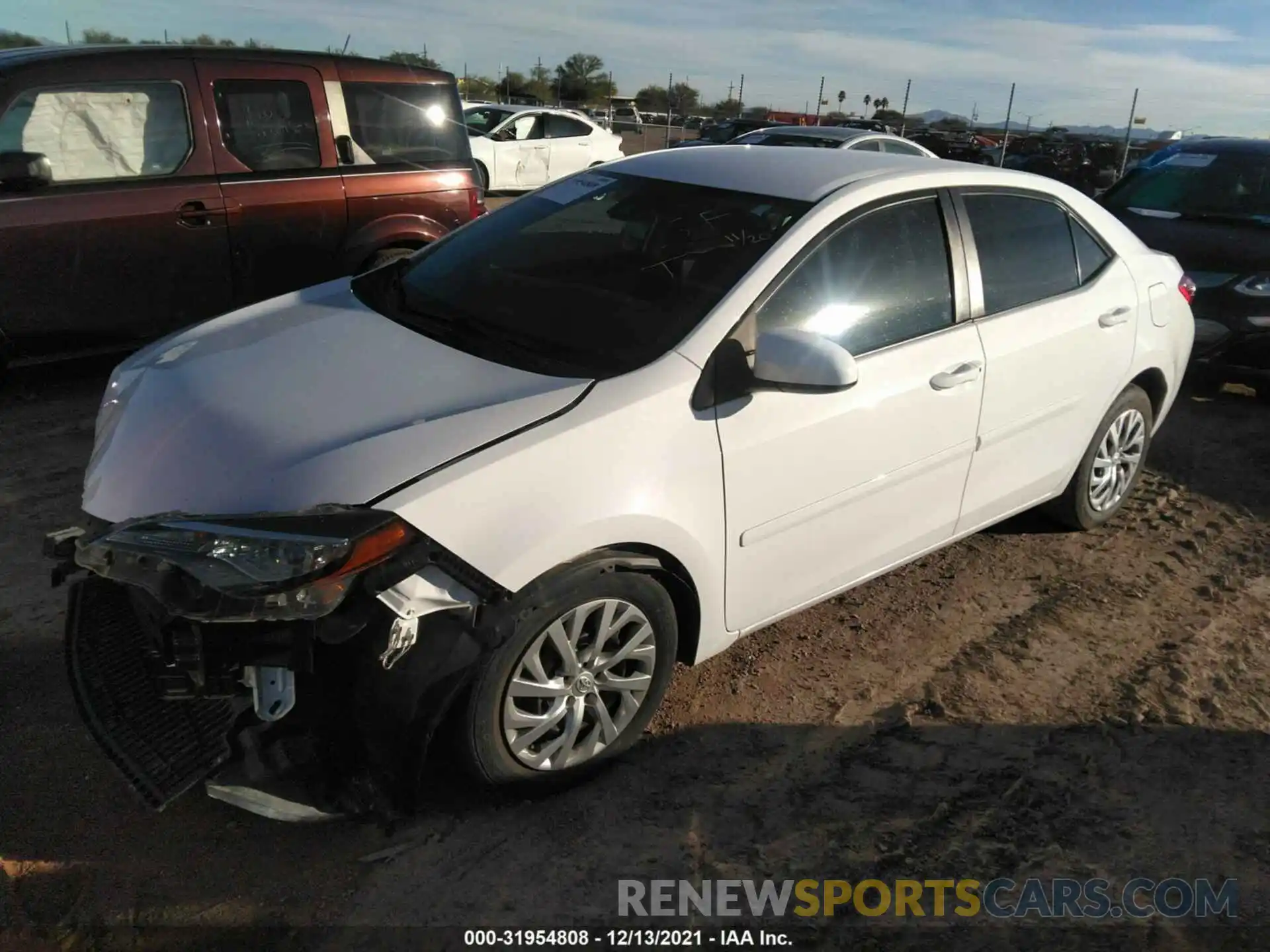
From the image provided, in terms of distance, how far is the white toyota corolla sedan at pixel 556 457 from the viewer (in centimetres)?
229

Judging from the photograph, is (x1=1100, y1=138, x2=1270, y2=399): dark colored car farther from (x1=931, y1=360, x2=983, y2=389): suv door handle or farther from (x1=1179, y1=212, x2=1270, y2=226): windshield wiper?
(x1=931, y1=360, x2=983, y2=389): suv door handle

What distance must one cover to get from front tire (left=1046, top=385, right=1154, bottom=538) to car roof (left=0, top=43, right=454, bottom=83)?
4.97m

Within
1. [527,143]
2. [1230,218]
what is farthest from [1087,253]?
[527,143]

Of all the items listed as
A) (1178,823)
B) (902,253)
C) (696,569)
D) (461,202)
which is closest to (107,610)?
(696,569)

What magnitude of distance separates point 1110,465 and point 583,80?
51219 mm

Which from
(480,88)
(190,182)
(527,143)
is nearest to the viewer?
(190,182)

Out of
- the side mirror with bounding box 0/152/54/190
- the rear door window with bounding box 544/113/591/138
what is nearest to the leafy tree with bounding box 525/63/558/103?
the rear door window with bounding box 544/113/591/138

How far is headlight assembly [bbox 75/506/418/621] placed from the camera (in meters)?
2.16

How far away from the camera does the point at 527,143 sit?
15922mm

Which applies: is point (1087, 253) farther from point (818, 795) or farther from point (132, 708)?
point (132, 708)

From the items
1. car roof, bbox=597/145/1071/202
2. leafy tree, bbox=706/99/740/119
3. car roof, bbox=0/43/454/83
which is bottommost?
leafy tree, bbox=706/99/740/119

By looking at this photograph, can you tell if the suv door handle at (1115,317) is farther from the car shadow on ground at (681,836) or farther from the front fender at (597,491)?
the front fender at (597,491)

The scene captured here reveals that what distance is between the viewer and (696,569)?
9.16ft

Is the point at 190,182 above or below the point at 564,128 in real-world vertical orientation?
above
